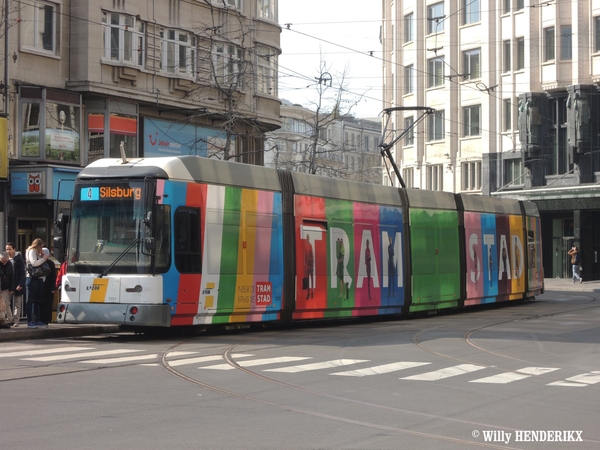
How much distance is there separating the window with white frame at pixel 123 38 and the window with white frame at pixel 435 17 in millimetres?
30293

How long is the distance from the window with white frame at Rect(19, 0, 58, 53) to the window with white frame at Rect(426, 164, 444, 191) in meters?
33.9

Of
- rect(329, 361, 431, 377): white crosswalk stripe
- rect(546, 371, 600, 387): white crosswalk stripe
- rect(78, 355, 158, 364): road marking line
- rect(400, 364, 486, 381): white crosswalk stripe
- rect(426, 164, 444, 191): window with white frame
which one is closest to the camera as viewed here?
rect(546, 371, 600, 387): white crosswalk stripe

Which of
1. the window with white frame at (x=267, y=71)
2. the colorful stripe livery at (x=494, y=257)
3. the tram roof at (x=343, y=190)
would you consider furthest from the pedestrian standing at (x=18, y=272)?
the window with white frame at (x=267, y=71)

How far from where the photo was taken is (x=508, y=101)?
52.8 meters

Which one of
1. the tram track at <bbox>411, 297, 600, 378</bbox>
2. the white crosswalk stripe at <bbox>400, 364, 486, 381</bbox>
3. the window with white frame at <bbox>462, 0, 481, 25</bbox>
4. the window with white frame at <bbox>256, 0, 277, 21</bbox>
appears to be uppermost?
the window with white frame at <bbox>462, 0, 481, 25</bbox>

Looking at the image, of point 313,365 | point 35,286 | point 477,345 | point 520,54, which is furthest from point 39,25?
point 520,54

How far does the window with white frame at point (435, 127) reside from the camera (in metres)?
57.7

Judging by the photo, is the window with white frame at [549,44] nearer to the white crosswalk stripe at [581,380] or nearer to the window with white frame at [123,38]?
the window with white frame at [123,38]

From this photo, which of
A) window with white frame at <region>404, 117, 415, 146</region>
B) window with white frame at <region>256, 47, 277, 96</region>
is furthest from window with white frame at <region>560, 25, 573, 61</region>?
window with white frame at <region>256, 47, 277, 96</region>

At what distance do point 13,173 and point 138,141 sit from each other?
4.81 metres

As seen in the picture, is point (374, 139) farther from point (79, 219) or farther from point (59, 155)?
point (79, 219)

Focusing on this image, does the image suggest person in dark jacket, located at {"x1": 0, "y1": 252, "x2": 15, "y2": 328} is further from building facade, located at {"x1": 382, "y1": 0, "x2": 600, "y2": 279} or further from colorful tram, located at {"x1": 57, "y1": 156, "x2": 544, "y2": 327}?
building facade, located at {"x1": 382, "y1": 0, "x2": 600, "y2": 279}

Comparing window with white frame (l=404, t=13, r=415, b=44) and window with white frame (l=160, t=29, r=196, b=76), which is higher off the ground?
window with white frame (l=404, t=13, r=415, b=44)

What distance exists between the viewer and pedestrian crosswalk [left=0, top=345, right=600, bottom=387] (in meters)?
12.1
